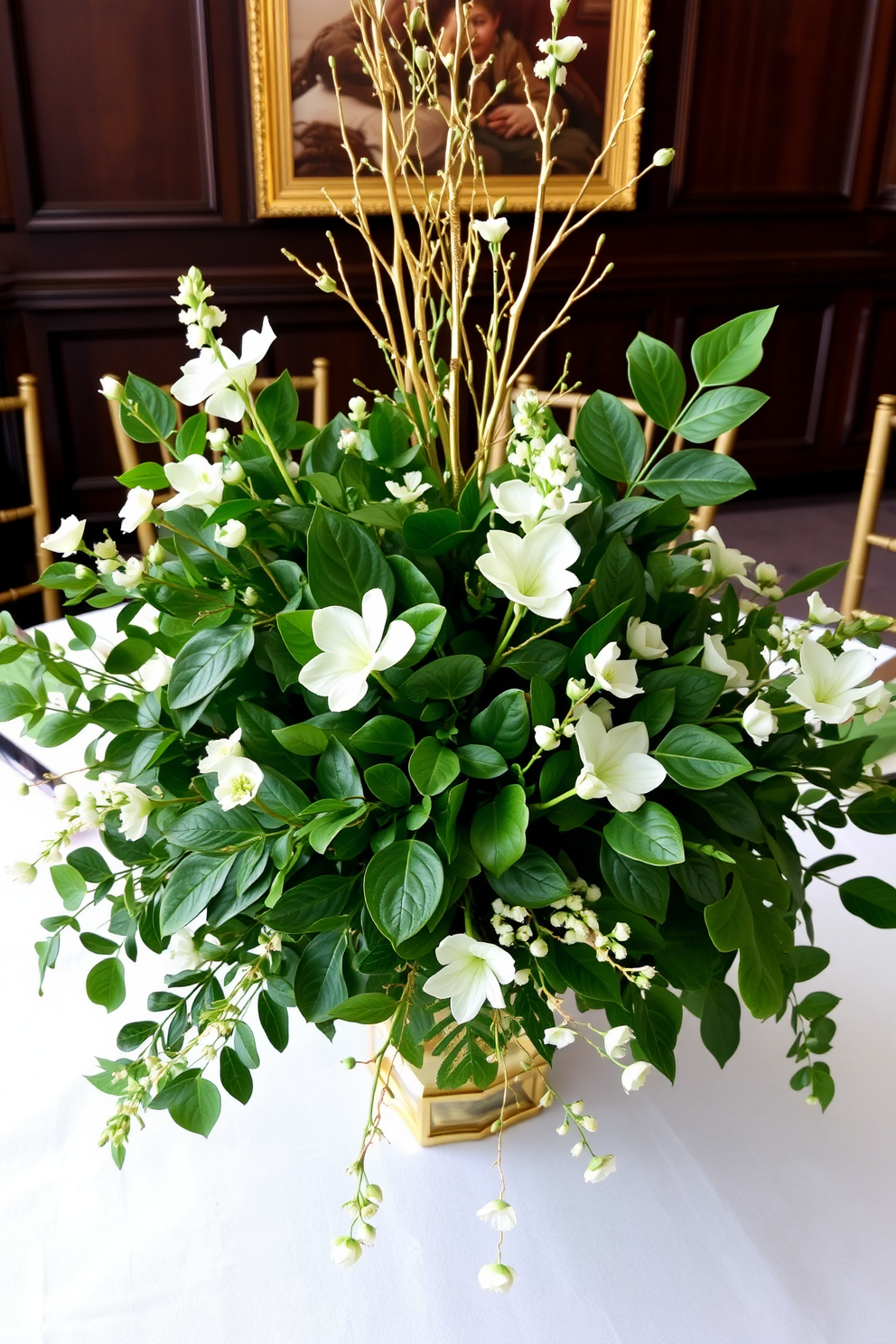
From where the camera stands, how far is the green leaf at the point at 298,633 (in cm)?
50

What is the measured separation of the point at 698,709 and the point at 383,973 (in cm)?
21

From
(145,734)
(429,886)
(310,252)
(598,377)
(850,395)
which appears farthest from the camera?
(850,395)

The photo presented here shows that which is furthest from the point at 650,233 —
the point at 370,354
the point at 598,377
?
the point at 370,354

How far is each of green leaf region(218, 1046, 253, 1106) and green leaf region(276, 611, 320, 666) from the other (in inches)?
8.5

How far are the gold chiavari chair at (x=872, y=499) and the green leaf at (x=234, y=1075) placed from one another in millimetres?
1381

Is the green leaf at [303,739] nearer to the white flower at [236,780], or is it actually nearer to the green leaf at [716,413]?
the white flower at [236,780]

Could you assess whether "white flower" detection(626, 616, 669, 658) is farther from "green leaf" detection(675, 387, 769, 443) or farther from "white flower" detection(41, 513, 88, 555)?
"white flower" detection(41, 513, 88, 555)

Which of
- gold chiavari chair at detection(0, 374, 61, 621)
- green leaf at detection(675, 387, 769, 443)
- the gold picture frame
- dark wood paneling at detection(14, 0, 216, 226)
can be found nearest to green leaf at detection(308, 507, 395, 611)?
green leaf at detection(675, 387, 769, 443)

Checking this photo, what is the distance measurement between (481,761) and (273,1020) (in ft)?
0.61

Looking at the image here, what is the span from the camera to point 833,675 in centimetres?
54

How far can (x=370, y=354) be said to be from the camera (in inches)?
132

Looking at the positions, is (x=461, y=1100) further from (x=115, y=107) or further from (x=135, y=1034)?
(x=115, y=107)

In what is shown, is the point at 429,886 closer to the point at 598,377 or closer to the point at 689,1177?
the point at 689,1177

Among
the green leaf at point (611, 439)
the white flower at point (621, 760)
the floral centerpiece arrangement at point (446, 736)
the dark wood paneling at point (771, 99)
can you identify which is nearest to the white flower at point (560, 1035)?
the floral centerpiece arrangement at point (446, 736)
